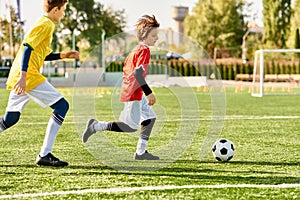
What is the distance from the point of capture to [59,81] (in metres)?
36.9

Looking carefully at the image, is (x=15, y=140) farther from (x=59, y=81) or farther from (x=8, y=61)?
(x=8, y=61)

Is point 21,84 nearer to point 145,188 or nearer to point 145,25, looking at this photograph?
point 145,25

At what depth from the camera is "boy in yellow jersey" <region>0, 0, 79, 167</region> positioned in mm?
5848

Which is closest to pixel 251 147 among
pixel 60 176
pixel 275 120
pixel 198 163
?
pixel 198 163

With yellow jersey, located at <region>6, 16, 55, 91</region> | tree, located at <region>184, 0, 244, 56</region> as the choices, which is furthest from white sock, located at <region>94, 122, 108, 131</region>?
tree, located at <region>184, 0, 244, 56</region>

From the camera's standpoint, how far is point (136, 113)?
249 inches

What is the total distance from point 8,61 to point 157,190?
36698 mm

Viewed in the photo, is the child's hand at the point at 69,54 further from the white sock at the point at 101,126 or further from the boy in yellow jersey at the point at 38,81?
the white sock at the point at 101,126

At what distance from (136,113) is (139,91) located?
0.77ft

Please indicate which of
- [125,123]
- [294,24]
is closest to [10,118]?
[125,123]

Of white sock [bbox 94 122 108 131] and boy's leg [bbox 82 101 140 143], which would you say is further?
white sock [bbox 94 122 108 131]

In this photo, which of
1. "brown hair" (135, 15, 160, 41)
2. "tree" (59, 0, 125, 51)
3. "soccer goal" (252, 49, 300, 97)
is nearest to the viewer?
"brown hair" (135, 15, 160, 41)

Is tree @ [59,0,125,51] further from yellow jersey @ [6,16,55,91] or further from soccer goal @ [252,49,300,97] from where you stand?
yellow jersey @ [6,16,55,91]

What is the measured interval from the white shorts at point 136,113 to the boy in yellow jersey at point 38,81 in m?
0.60
